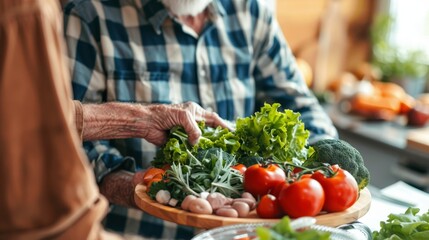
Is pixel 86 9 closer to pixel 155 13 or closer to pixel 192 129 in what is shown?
pixel 155 13

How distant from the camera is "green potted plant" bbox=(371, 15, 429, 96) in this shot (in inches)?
120

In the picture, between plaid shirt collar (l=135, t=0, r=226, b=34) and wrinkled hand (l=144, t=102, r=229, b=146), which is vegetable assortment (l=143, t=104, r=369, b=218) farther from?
plaid shirt collar (l=135, t=0, r=226, b=34)

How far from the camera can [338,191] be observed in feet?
3.51

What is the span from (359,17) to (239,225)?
2539 millimetres

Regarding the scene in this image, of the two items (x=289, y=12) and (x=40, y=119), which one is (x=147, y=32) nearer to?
(x=40, y=119)

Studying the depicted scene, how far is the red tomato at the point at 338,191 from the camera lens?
107 cm

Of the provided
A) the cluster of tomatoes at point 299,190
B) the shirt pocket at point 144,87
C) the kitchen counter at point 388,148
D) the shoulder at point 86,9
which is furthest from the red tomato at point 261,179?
the kitchen counter at point 388,148

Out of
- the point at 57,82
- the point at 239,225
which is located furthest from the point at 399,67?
the point at 57,82

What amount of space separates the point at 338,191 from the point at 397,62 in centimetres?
220

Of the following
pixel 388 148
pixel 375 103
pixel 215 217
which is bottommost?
pixel 388 148

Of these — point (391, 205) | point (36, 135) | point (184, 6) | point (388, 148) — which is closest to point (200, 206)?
point (36, 135)

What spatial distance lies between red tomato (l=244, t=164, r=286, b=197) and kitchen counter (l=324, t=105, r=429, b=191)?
1.36m

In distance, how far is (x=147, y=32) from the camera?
1.70 meters

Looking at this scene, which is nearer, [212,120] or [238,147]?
[238,147]
